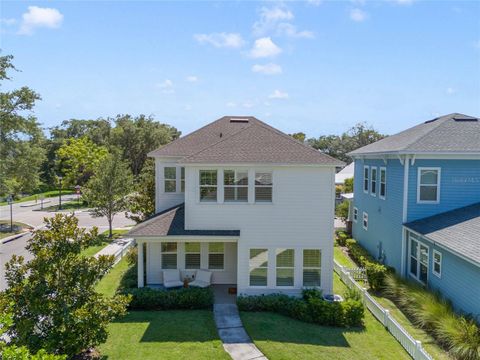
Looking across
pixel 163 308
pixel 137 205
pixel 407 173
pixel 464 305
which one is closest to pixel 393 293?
pixel 464 305

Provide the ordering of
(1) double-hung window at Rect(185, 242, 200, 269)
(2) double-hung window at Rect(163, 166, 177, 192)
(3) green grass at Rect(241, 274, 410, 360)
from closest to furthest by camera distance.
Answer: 1. (3) green grass at Rect(241, 274, 410, 360)
2. (1) double-hung window at Rect(185, 242, 200, 269)
3. (2) double-hung window at Rect(163, 166, 177, 192)

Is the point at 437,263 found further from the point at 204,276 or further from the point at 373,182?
the point at 204,276

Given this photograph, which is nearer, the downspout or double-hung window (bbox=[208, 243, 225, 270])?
double-hung window (bbox=[208, 243, 225, 270])

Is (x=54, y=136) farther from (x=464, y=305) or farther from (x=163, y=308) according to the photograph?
(x=464, y=305)

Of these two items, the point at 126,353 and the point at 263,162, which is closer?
the point at 126,353

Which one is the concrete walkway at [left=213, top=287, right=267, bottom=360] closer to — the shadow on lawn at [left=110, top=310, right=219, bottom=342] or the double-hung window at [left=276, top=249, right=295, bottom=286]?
the shadow on lawn at [left=110, top=310, right=219, bottom=342]

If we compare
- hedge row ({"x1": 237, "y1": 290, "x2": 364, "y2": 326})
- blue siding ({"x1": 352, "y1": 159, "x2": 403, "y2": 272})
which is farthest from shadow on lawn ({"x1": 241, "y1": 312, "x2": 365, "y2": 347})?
blue siding ({"x1": 352, "y1": 159, "x2": 403, "y2": 272})
